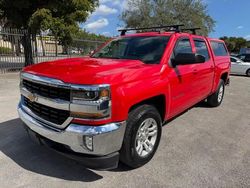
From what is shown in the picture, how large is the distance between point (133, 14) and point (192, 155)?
24.8 metres

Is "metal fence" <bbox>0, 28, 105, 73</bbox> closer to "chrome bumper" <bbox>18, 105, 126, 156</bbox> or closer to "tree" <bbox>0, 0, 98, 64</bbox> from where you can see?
"tree" <bbox>0, 0, 98, 64</bbox>

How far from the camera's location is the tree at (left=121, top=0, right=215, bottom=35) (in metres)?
25.1

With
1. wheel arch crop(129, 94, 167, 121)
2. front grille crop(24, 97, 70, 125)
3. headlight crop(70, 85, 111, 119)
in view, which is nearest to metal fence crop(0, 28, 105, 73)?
front grille crop(24, 97, 70, 125)

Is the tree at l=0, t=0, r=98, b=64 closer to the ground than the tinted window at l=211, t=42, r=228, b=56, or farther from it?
farther from it

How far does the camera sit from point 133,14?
88.5ft

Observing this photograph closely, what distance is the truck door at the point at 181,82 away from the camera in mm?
4141

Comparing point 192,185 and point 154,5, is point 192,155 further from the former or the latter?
point 154,5

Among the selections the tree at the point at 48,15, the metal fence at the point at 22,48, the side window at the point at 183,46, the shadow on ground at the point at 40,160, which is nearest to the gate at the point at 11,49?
the metal fence at the point at 22,48

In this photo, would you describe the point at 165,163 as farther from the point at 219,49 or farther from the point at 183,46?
the point at 219,49

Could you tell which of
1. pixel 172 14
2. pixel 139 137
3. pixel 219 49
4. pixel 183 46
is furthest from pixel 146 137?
pixel 172 14

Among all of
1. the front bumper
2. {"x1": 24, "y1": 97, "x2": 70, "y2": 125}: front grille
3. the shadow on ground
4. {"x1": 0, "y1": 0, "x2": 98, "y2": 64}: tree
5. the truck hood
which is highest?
{"x1": 0, "y1": 0, "x2": 98, "y2": 64}: tree

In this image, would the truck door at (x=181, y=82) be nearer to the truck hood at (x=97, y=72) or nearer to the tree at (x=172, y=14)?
the truck hood at (x=97, y=72)

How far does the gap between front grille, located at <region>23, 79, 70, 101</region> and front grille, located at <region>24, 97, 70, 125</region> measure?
0.16m

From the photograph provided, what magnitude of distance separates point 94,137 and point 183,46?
2.73 m
